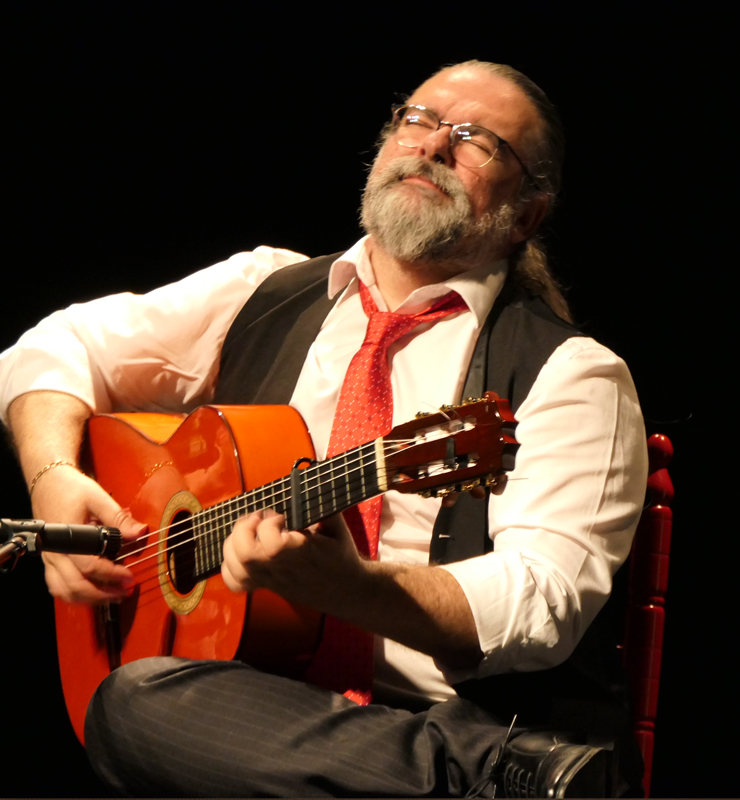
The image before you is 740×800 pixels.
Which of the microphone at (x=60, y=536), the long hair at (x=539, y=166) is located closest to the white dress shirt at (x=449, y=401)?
the long hair at (x=539, y=166)

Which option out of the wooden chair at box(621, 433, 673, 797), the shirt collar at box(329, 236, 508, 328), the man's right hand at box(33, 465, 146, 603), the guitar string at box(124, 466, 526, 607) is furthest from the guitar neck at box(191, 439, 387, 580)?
the wooden chair at box(621, 433, 673, 797)

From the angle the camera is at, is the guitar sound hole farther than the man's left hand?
Yes

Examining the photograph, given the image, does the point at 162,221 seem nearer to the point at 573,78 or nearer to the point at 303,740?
the point at 573,78

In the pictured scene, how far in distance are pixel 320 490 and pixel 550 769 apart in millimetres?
511

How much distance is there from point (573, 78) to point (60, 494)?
1565 millimetres

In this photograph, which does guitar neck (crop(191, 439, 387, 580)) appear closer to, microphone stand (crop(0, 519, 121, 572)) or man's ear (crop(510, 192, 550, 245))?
microphone stand (crop(0, 519, 121, 572))

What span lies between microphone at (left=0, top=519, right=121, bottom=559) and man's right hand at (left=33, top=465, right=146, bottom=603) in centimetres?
26

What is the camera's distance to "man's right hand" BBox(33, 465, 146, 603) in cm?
169

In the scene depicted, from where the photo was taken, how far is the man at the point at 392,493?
132 cm

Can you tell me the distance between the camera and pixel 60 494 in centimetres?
176

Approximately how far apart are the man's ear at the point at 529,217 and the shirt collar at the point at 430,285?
0.12 metres

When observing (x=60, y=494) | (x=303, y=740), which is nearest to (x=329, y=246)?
(x=60, y=494)

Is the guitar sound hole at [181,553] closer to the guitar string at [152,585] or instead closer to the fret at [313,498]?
the guitar string at [152,585]

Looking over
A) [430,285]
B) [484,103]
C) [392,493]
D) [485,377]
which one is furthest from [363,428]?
[484,103]
